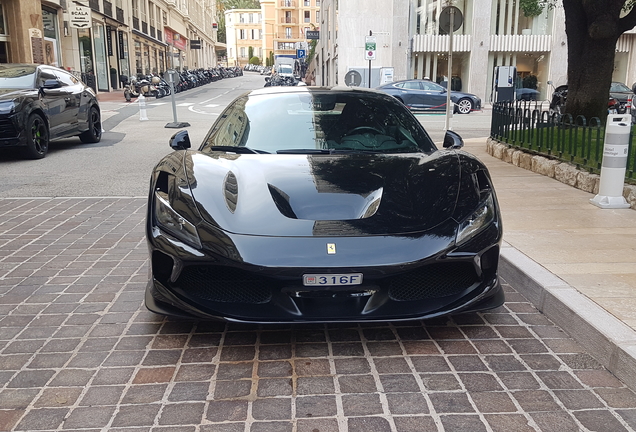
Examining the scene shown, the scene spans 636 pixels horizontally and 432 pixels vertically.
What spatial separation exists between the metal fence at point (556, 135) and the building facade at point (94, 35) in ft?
54.9

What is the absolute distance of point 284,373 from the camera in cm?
290

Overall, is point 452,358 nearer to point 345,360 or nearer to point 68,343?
point 345,360

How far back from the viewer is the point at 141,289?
4035 millimetres

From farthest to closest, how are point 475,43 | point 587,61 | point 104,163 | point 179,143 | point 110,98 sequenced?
point 475,43 < point 110,98 < point 104,163 < point 587,61 < point 179,143

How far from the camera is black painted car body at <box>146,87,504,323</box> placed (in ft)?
9.45

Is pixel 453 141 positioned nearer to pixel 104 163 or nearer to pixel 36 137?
pixel 104 163

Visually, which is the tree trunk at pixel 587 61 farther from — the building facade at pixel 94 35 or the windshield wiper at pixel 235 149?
the building facade at pixel 94 35

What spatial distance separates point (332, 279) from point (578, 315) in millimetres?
1436

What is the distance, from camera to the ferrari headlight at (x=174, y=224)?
9.77 feet

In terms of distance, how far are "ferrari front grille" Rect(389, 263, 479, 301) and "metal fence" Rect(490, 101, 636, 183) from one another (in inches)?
155

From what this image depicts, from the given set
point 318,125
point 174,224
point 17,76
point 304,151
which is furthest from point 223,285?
point 17,76

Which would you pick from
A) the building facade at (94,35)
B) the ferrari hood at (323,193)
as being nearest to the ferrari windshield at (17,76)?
the ferrari hood at (323,193)

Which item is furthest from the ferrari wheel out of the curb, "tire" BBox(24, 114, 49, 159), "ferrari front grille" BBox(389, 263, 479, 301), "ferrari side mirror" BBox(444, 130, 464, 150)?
"ferrari front grille" BBox(389, 263, 479, 301)

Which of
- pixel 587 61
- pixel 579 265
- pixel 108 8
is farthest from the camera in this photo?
pixel 108 8
